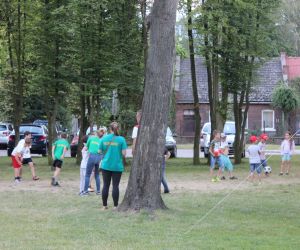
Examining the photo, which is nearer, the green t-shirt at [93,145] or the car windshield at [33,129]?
the green t-shirt at [93,145]

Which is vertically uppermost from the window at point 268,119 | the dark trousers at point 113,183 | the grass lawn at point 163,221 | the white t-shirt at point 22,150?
the window at point 268,119

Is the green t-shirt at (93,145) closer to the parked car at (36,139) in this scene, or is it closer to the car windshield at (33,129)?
the parked car at (36,139)

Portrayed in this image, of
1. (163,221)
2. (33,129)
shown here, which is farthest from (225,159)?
(33,129)

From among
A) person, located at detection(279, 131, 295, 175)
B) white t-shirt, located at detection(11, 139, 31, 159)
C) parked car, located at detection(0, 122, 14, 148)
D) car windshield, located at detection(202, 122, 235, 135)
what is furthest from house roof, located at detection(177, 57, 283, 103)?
white t-shirt, located at detection(11, 139, 31, 159)

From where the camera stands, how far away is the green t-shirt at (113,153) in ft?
40.9

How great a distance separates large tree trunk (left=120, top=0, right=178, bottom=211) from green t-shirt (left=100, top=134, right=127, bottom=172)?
1.56 feet

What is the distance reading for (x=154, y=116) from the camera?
476 inches

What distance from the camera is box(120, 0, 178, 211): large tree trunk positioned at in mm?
11961

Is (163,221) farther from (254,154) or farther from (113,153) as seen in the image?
(254,154)

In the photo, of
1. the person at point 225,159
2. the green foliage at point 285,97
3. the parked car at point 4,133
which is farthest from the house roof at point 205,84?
the person at point 225,159

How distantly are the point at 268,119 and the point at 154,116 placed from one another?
140ft

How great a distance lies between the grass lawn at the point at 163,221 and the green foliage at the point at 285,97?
3260 cm

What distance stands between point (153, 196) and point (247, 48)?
48.4ft

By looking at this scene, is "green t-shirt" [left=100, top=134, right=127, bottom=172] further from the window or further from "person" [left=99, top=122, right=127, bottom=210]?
the window
